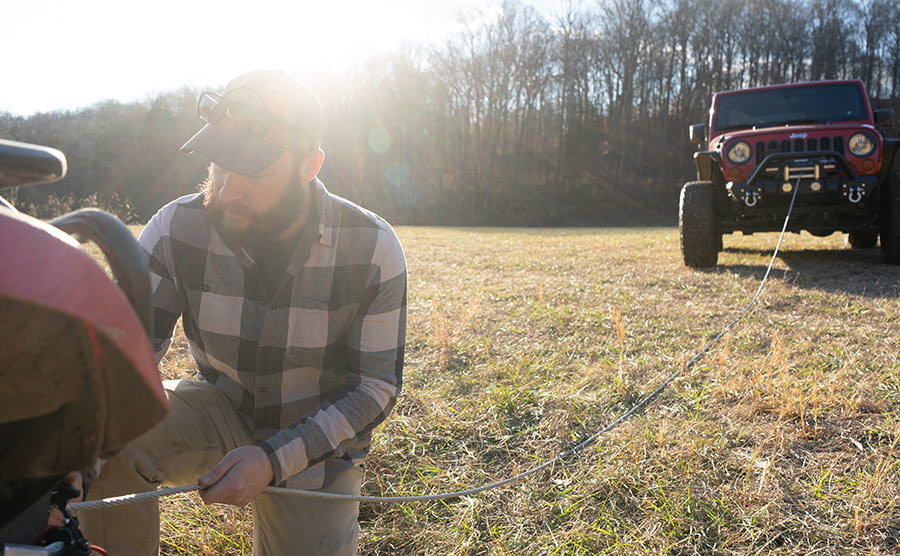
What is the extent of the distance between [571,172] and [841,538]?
37269 millimetres


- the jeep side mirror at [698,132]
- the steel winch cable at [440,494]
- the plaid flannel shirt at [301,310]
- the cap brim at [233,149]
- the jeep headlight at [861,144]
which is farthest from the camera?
the jeep side mirror at [698,132]

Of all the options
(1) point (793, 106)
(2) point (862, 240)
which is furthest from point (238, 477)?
(2) point (862, 240)

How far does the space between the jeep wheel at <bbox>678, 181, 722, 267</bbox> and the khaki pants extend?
217 inches

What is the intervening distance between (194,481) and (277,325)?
70cm

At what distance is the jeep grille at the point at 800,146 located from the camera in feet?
20.9

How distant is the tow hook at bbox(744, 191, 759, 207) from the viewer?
6.25 m

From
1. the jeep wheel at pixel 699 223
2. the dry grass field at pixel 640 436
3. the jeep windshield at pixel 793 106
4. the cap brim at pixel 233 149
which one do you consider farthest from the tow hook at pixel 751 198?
the cap brim at pixel 233 149

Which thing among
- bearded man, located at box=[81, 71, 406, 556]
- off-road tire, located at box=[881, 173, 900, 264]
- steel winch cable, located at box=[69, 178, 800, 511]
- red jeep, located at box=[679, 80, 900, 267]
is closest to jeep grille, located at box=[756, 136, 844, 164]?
red jeep, located at box=[679, 80, 900, 267]

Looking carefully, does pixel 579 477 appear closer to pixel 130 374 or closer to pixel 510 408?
pixel 510 408

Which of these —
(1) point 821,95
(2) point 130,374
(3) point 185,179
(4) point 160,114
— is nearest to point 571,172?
(3) point 185,179

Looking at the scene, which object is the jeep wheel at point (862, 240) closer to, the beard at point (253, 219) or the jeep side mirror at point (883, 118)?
the jeep side mirror at point (883, 118)

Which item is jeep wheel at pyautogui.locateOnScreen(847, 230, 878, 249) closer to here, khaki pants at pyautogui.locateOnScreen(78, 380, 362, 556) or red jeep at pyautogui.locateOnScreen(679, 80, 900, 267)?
red jeep at pyautogui.locateOnScreen(679, 80, 900, 267)

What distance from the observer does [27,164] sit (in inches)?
27.1

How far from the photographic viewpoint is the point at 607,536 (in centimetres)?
197
